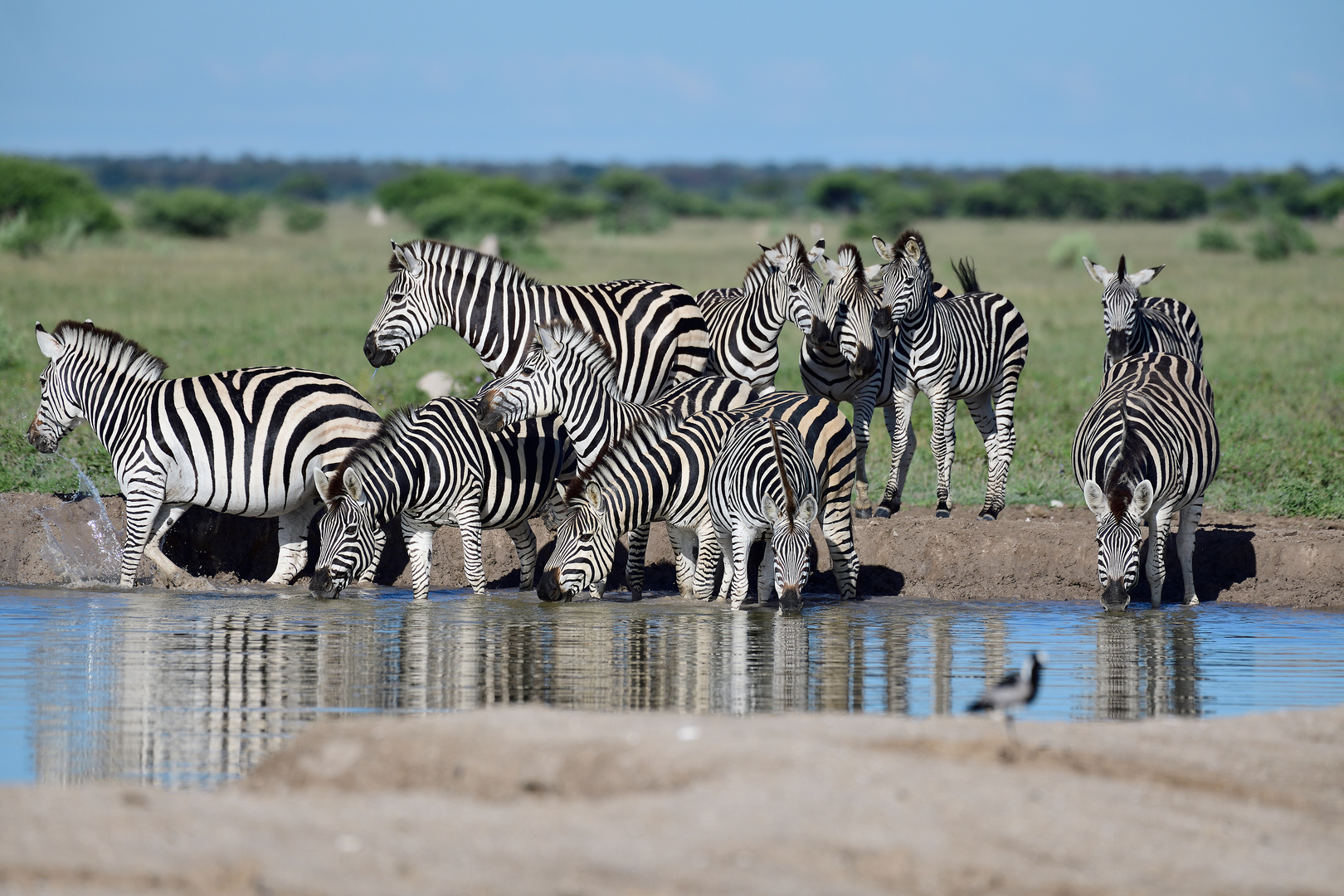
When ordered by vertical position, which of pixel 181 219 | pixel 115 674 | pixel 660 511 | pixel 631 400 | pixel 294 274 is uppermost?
pixel 181 219

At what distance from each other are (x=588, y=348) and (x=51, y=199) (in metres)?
39.9

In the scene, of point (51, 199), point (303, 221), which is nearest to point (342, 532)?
point (51, 199)

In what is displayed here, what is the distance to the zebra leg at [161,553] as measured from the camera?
11875 mm

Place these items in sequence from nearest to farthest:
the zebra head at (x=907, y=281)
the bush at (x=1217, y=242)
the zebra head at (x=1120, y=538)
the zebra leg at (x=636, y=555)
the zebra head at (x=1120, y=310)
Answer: the zebra head at (x=1120, y=538)
the zebra leg at (x=636, y=555)
the zebra head at (x=1120, y=310)
the zebra head at (x=907, y=281)
the bush at (x=1217, y=242)

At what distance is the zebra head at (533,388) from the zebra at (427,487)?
7.9 inches

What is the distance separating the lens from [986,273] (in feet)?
123

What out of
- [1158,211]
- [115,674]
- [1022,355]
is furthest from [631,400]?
[1158,211]

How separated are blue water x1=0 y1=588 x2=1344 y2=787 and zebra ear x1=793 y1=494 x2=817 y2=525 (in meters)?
0.62

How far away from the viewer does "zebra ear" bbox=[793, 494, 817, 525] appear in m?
10.5

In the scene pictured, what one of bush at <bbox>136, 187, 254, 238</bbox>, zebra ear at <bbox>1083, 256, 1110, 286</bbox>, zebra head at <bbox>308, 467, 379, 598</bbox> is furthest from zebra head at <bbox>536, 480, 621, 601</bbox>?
bush at <bbox>136, 187, 254, 238</bbox>

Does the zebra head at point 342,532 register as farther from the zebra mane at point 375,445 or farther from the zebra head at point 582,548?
the zebra head at point 582,548

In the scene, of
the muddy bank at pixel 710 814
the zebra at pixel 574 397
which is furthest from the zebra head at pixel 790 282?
the muddy bank at pixel 710 814

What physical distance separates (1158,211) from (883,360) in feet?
219

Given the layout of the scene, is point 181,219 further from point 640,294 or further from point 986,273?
point 640,294
